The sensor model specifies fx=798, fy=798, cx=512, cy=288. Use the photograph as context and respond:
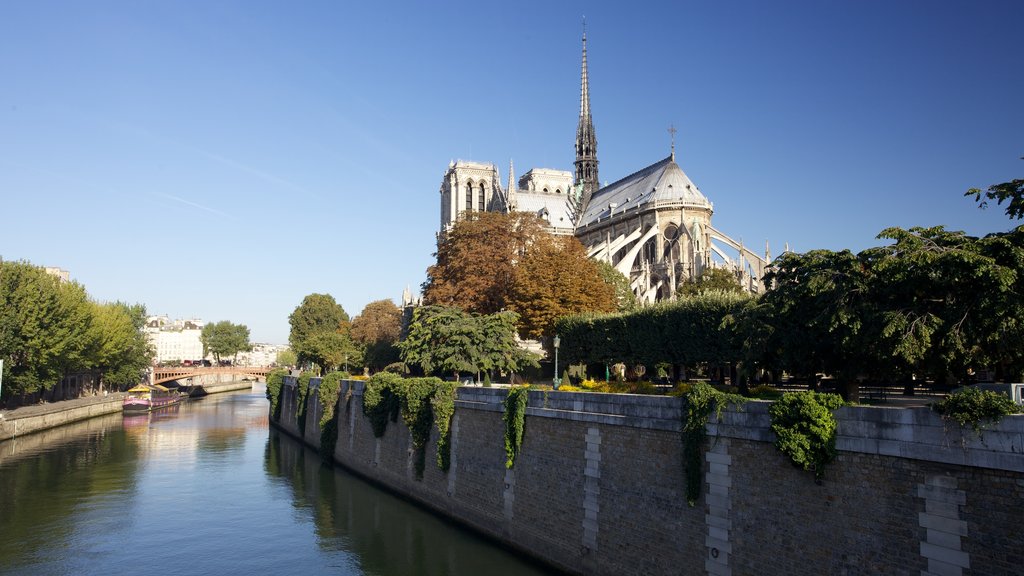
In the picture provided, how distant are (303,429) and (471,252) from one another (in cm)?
1607

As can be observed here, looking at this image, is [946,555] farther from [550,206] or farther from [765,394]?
[550,206]

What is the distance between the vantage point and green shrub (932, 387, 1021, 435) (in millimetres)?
11609

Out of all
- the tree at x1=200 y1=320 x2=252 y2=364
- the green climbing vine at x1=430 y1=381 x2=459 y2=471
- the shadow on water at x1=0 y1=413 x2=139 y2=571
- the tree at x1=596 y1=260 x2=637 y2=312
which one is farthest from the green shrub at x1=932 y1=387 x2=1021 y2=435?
the tree at x1=200 y1=320 x2=252 y2=364

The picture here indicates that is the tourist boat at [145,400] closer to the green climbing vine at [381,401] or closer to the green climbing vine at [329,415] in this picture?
the green climbing vine at [329,415]

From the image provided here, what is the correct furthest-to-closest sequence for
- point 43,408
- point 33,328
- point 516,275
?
point 43,408
point 33,328
point 516,275

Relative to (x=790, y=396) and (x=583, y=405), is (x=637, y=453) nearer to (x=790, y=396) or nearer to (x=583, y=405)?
(x=583, y=405)

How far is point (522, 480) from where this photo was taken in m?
23.6

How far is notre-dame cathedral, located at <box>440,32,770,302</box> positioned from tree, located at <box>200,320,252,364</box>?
65594 mm

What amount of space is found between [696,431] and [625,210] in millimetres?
71980

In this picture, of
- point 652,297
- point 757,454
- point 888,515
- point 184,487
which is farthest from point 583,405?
point 652,297

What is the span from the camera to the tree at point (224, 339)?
15525 cm

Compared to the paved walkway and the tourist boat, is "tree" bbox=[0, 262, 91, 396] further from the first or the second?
the tourist boat

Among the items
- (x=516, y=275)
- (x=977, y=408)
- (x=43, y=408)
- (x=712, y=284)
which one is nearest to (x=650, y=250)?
(x=712, y=284)

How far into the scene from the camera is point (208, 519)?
30172 millimetres
